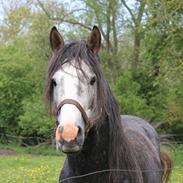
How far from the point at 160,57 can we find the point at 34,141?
11.7 metres

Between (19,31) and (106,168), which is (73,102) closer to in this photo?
(106,168)

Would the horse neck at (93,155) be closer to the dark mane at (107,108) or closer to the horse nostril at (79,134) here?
the dark mane at (107,108)

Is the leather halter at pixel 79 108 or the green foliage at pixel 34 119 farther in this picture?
the green foliage at pixel 34 119

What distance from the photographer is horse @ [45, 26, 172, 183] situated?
3.32m

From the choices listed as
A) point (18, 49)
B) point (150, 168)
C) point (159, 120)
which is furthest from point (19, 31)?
point (150, 168)

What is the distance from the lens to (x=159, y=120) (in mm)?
25375

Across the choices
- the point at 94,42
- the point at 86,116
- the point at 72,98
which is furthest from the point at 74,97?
the point at 94,42

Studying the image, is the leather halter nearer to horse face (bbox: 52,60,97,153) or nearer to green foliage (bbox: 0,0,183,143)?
horse face (bbox: 52,60,97,153)

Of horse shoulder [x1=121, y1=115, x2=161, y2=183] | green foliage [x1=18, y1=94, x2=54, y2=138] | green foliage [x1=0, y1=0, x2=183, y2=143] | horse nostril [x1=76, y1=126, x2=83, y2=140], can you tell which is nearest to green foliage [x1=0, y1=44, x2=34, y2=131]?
green foliage [x1=0, y1=0, x2=183, y2=143]

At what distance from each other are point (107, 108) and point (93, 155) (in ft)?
1.33

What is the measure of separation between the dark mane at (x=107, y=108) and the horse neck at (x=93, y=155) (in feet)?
0.14

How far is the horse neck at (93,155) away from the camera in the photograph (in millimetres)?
3793

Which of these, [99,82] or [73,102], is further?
[99,82]

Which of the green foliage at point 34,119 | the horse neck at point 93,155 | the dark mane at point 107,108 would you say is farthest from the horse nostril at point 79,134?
the green foliage at point 34,119
